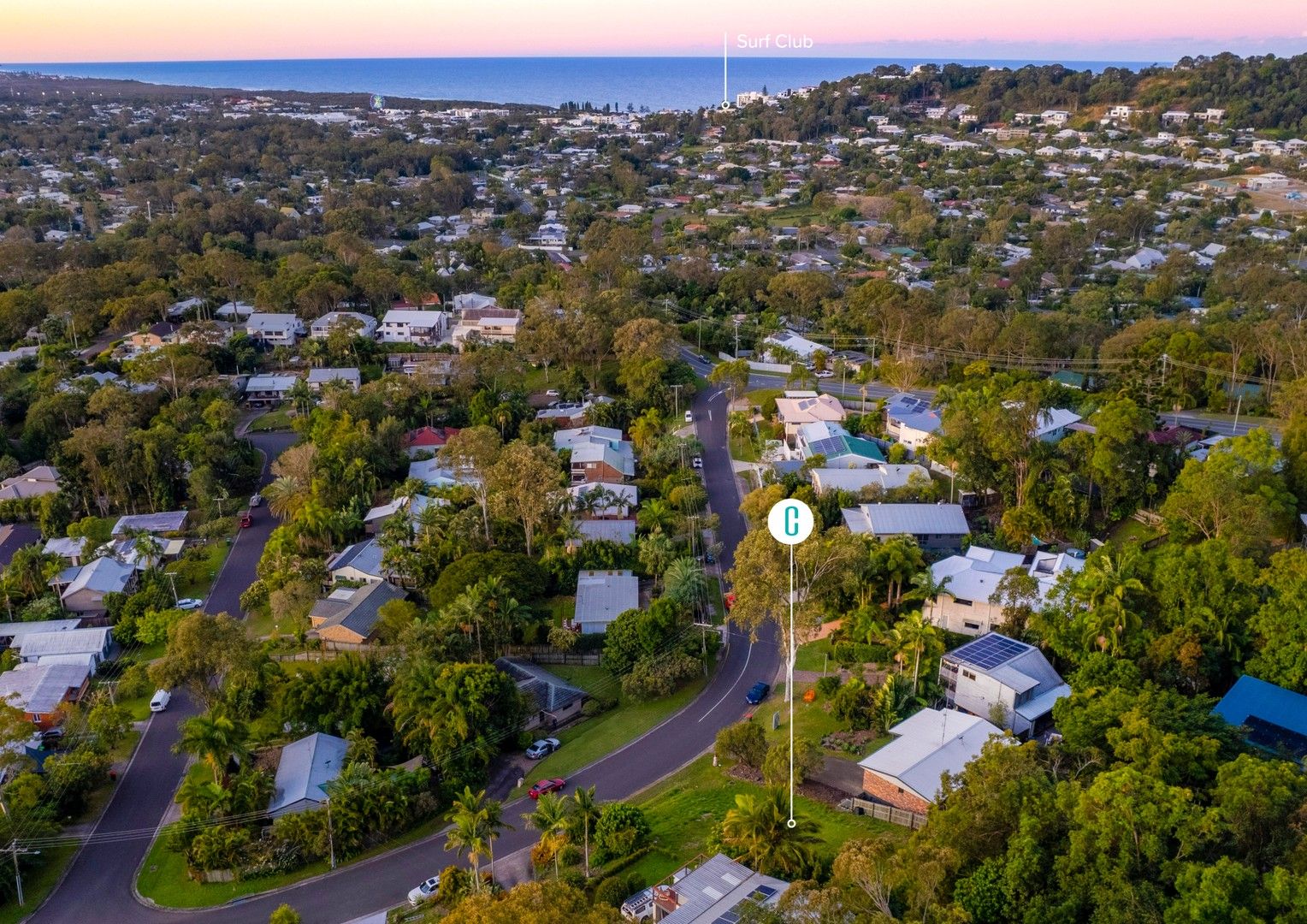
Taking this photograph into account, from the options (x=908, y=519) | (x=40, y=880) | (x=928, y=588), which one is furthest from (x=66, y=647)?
(x=908, y=519)

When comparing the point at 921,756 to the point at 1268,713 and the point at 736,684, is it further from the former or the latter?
the point at 1268,713

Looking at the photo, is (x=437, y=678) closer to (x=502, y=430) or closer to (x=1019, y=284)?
(x=502, y=430)

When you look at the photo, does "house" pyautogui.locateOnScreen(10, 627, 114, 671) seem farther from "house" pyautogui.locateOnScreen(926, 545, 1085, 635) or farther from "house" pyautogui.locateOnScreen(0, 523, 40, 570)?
"house" pyautogui.locateOnScreen(926, 545, 1085, 635)

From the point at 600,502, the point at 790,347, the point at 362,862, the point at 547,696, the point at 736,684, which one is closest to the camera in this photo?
the point at 362,862

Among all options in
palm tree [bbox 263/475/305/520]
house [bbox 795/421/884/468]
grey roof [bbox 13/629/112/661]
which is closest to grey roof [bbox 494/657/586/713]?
grey roof [bbox 13/629/112/661]

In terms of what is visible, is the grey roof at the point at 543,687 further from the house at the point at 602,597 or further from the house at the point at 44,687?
the house at the point at 44,687

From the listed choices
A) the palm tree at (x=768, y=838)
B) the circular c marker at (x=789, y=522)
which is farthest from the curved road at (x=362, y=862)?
the circular c marker at (x=789, y=522)

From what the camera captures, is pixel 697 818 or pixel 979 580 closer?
A: pixel 697 818
